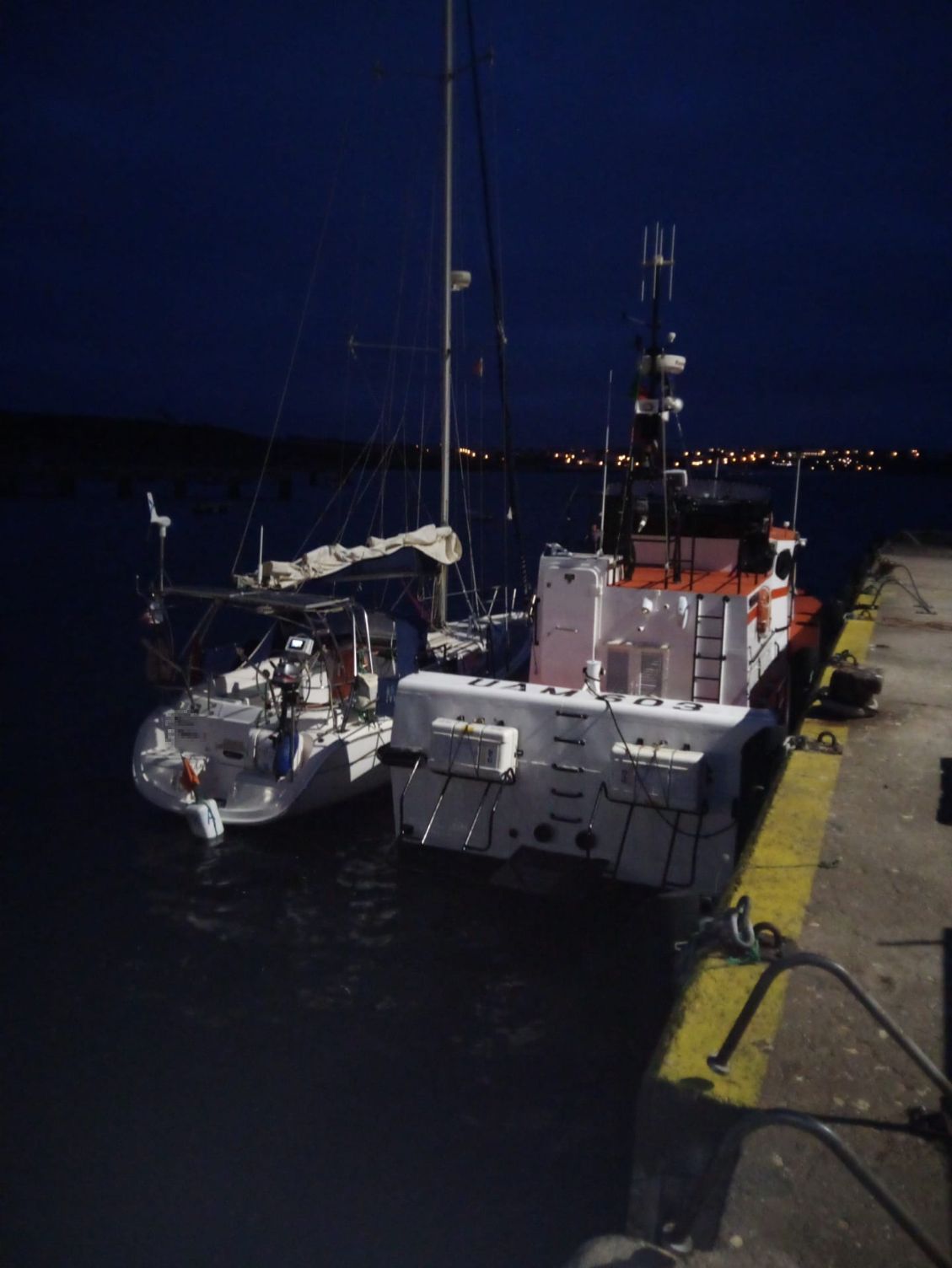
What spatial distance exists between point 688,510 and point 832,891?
7676 millimetres

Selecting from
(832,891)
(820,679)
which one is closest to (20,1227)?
(832,891)

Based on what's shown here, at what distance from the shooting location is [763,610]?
11.6 metres

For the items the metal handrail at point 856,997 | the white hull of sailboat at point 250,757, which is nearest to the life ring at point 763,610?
the white hull of sailboat at point 250,757

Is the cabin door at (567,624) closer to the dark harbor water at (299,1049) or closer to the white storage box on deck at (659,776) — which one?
the dark harbor water at (299,1049)

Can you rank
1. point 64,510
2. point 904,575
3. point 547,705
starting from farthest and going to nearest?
1. point 64,510
2. point 904,575
3. point 547,705

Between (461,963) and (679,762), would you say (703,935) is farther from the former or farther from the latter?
(461,963)

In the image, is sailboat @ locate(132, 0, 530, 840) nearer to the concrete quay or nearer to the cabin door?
the cabin door

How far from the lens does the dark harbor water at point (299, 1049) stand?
18.9 feet

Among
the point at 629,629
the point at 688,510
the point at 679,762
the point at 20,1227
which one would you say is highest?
the point at 688,510

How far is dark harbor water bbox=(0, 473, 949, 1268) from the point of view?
5.77m

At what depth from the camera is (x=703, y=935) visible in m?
4.72

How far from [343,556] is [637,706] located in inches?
225

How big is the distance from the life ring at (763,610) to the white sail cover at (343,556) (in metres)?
4.83

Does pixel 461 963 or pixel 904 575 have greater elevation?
pixel 904 575
